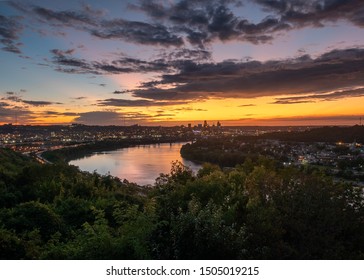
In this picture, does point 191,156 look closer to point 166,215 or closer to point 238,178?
point 238,178

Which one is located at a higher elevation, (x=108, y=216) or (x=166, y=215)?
(x=166, y=215)

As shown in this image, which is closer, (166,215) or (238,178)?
(166,215)

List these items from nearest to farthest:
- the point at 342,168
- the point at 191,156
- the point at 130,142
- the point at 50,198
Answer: the point at 50,198
the point at 342,168
the point at 191,156
the point at 130,142

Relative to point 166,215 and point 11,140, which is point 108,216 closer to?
point 166,215

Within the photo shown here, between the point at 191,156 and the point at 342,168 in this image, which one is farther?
the point at 191,156
